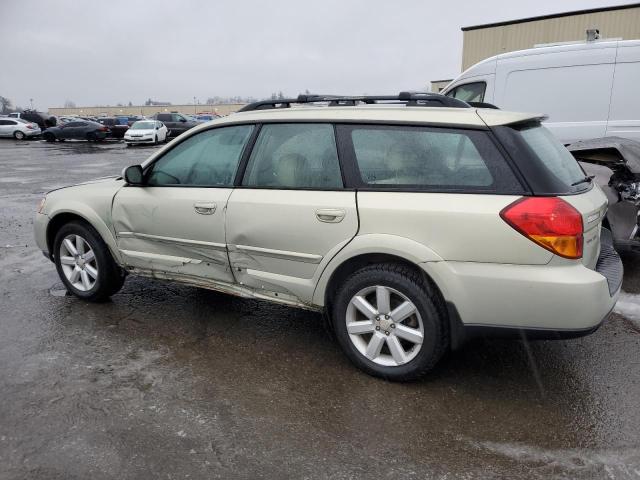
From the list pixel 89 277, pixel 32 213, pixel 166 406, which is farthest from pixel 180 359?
pixel 32 213

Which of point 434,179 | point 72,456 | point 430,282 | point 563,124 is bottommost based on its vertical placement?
point 72,456

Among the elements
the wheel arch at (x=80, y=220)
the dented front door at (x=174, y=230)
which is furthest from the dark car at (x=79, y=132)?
the dented front door at (x=174, y=230)

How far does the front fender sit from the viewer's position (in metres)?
2.84

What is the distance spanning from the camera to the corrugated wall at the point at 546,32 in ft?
57.0

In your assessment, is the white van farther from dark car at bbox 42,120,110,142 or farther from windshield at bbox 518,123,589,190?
dark car at bbox 42,120,110,142

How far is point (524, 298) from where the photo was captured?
8.80 feet

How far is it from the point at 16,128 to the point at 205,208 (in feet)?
118

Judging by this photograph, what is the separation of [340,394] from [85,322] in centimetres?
221

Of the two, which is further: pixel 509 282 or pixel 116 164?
pixel 116 164

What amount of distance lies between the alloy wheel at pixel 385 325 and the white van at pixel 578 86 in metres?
4.87

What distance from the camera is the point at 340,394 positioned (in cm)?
300

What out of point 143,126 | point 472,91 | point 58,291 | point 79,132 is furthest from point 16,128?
point 58,291

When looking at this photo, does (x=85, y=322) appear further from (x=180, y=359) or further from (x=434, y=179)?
(x=434, y=179)

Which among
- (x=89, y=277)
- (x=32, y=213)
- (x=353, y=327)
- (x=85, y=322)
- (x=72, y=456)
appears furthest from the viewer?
(x=32, y=213)
